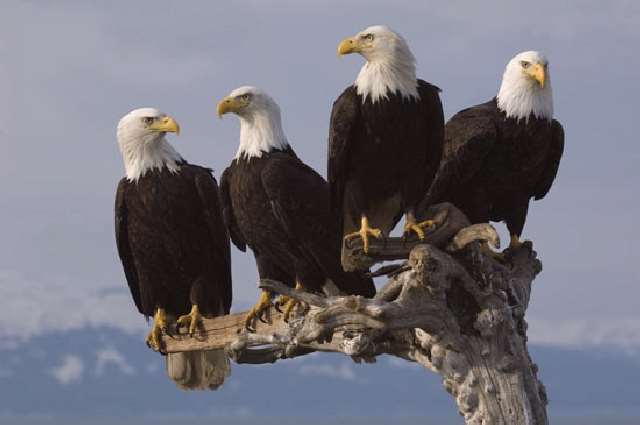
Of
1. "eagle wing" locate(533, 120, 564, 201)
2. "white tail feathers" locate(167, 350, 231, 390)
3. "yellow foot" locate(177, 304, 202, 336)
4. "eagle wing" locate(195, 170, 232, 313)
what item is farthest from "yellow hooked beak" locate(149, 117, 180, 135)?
"eagle wing" locate(533, 120, 564, 201)

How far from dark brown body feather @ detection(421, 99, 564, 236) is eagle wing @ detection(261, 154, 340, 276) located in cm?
86

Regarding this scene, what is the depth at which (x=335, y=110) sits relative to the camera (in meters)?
9.64

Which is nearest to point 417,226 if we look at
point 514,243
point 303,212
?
point 303,212

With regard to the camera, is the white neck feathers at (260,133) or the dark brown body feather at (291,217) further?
the white neck feathers at (260,133)

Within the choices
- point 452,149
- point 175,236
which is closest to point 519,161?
point 452,149

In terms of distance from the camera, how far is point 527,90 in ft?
35.5

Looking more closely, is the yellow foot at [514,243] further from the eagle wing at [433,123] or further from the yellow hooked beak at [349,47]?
the yellow hooked beak at [349,47]

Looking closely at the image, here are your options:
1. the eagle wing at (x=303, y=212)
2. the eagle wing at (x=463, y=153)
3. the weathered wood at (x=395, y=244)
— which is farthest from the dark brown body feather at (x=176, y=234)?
the weathered wood at (x=395, y=244)

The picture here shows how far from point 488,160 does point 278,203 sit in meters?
1.73

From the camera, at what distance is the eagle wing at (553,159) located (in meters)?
11.0

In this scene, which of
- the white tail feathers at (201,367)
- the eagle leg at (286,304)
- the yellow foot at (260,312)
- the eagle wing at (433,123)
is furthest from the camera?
the white tail feathers at (201,367)

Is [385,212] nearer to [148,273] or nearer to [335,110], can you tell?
[335,110]

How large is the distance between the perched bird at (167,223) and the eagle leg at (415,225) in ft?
7.75

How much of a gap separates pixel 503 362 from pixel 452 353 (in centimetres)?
38
